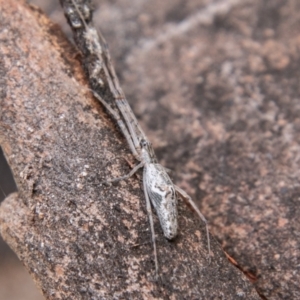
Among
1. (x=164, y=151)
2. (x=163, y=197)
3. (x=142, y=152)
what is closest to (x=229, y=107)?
(x=164, y=151)

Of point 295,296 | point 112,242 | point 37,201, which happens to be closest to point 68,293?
point 112,242

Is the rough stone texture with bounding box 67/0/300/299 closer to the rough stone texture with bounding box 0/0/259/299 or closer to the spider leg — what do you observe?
the rough stone texture with bounding box 0/0/259/299

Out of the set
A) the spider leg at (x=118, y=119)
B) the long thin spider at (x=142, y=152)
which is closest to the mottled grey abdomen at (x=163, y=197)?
the long thin spider at (x=142, y=152)

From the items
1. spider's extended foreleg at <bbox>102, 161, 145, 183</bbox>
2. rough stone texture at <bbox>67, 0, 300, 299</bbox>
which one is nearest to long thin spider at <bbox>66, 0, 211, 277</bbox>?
spider's extended foreleg at <bbox>102, 161, 145, 183</bbox>

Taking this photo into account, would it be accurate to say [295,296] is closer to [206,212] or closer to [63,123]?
[206,212]

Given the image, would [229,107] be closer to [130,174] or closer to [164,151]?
[164,151]

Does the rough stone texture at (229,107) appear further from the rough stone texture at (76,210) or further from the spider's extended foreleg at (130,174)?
the spider's extended foreleg at (130,174)
